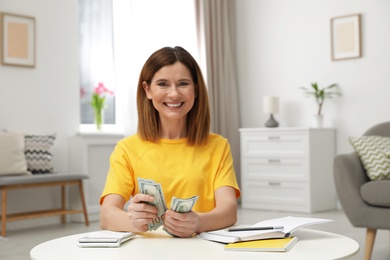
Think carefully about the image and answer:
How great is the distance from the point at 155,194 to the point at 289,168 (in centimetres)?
446

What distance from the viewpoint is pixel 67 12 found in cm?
545

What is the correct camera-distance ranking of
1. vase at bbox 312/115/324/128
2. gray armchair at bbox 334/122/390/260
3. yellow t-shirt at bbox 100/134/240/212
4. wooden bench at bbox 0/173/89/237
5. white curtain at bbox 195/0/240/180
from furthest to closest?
white curtain at bbox 195/0/240/180 → vase at bbox 312/115/324/128 → wooden bench at bbox 0/173/89/237 → gray armchair at bbox 334/122/390/260 → yellow t-shirt at bbox 100/134/240/212

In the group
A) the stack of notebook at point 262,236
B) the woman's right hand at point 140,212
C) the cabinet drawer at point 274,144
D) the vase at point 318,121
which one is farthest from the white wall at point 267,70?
the stack of notebook at point 262,236

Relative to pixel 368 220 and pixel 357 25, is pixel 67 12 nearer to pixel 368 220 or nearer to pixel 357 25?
pixel 357 25

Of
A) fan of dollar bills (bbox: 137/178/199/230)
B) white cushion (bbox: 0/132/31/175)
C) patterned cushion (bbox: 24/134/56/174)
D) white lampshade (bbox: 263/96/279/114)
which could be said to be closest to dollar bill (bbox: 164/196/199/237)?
fan of dollar bills (bbox: 137/178/199/230)

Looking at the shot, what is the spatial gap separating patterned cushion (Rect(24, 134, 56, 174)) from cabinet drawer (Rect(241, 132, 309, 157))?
2122 millimetres

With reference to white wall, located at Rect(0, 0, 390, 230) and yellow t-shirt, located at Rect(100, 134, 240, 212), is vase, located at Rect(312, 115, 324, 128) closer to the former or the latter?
white wall, located at Rect(0, 0, 390, 230)

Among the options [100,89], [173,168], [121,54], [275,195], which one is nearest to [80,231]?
[100,89]

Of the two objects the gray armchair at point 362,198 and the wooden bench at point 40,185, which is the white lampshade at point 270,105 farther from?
the gray armchair at point 362,198

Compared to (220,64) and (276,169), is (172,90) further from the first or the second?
(220,64)

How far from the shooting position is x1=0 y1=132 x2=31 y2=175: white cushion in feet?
15.0

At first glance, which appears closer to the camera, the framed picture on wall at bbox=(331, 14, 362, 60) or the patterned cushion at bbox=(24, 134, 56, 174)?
the patterned cushion at bbox=(24, 134, 56, 174)

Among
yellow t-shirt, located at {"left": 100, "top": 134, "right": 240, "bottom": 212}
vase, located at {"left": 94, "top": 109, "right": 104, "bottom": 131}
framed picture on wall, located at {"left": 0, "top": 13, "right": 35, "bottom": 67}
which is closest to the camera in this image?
yellow t-shirt, located at {"left": 100, "top": 134, "right": 240, "bottom": 212}

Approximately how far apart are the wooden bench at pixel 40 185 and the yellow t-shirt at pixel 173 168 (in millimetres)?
2922
